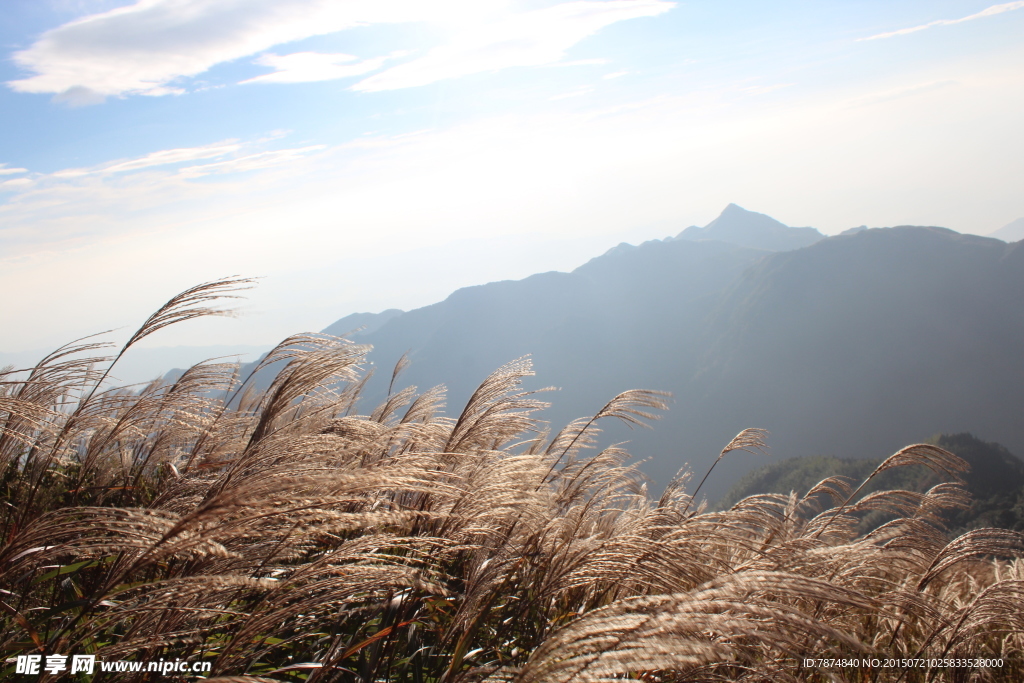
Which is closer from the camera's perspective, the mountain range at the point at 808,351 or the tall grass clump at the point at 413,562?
the tall grass clump at the point at 413,562

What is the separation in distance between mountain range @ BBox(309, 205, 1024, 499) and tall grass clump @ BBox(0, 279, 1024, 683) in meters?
94.7

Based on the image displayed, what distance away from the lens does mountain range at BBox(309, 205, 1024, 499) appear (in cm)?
10806

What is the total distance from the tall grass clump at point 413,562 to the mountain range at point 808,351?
311ft

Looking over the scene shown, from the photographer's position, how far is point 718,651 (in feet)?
3.18

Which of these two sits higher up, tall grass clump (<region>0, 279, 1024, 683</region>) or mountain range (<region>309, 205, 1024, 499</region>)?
tall grass clump (<region>0, 279, 1024, 683</region>)

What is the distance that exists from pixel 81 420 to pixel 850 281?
169 metres

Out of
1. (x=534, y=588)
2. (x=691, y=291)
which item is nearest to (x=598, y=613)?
(x=534, y=588)

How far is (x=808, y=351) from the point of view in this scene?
132 meters

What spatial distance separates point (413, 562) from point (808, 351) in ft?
486

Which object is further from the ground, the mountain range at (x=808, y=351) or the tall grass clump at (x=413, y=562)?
the tall grass clump at (x=413, y=562)

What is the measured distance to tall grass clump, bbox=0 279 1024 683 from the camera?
3.58ft

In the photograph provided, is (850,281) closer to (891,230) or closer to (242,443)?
(891,230)

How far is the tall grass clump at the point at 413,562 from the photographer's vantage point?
1.09 meters

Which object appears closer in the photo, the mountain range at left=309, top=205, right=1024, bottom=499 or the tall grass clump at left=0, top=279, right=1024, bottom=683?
the tall grass clump at left=0, top=279, right=1024, bottom=683
